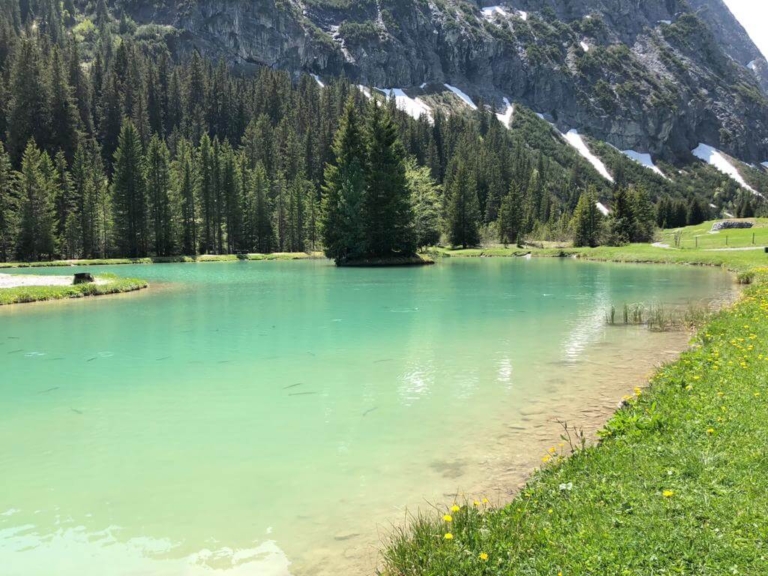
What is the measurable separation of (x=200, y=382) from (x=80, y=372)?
392cm

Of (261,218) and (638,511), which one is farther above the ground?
(261,218)

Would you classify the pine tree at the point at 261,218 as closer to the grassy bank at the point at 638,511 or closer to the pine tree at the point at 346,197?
the pine tree at the point at 346,197

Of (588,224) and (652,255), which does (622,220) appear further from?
(652,255)

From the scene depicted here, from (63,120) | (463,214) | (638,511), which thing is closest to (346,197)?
(463,214)

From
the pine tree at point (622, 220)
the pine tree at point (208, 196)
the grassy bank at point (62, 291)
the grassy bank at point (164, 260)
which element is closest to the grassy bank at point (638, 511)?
the grassy bank at point (62, 291)

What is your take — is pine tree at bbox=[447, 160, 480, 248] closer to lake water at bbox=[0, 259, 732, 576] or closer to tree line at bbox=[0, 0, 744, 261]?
tree line at bbox=[0, 0, 744, 261]

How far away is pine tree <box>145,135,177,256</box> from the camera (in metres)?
90.4

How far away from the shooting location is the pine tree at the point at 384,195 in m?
64.6

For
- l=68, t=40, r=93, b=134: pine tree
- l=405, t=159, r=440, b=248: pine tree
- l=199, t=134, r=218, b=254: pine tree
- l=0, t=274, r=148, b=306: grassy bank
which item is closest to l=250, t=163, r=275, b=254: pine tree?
l=199, t=134, r=218, b=254: pine tree

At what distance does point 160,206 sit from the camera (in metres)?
90.2

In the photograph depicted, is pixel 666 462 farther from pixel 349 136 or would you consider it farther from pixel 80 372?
pixel 349 136

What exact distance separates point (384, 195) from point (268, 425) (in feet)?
183

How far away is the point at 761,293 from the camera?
71.2ft

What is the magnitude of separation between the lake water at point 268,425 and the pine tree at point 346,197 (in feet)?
136
